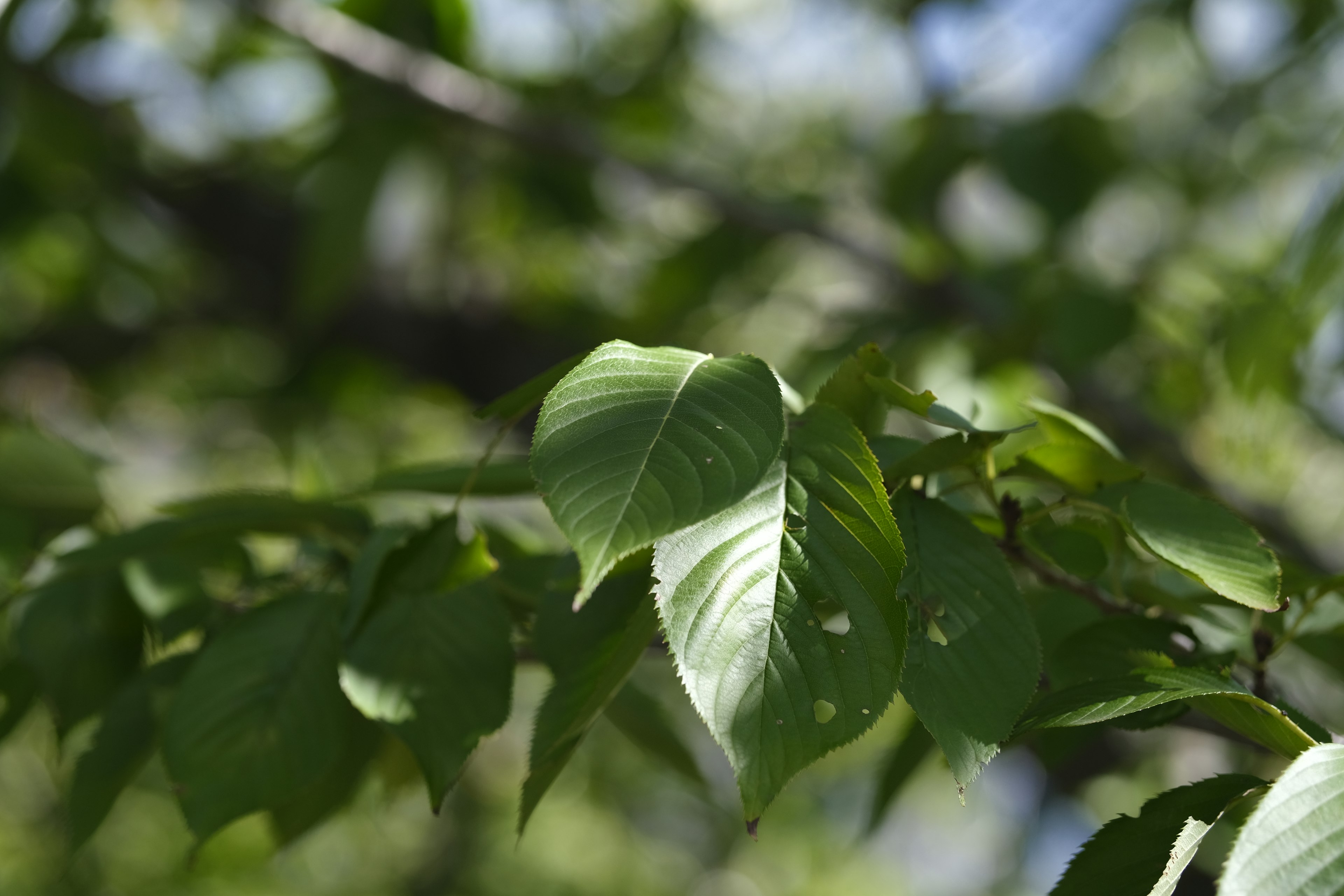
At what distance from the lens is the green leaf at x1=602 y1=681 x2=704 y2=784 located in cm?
81

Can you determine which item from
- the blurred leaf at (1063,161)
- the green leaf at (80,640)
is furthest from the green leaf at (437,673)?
the blurred leaf at (1063,161)

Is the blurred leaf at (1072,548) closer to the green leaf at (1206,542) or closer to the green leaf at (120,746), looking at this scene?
the green leaf at (1206,542)

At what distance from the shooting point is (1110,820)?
1.66 ft

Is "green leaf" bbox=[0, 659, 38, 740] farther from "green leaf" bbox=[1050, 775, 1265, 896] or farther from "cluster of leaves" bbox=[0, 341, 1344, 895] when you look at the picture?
"green leaf" bbox=[1050, 775, 1265, 896]

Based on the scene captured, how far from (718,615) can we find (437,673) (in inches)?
9.6

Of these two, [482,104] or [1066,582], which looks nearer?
[1066,582]

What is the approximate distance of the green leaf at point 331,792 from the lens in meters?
0.74

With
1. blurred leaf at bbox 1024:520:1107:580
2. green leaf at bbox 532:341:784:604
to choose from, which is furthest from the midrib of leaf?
blurred leaf at bbox 1024:520:1107:580

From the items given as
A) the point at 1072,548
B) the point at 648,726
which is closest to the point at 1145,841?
the point at 1072,548

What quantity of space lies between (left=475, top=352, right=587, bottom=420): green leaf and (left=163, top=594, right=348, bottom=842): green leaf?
9.0 inches

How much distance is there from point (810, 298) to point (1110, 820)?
2.12 meters

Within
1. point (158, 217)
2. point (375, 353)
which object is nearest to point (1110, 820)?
point (375, 353)

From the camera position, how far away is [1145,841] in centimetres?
48

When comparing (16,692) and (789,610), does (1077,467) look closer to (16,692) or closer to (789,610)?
(789,610)
